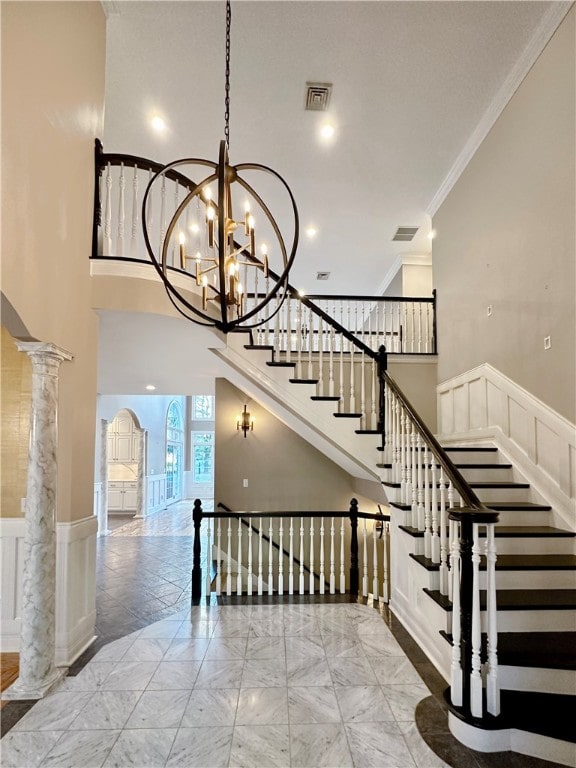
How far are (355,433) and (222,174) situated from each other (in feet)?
11.0

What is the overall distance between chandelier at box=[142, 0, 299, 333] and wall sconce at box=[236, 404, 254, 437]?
5.73 ft

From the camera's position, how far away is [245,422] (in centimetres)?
701

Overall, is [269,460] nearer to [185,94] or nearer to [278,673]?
[278,673]

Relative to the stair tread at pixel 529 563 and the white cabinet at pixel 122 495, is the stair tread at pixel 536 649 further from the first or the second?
the white cabinet at pixel 122 495

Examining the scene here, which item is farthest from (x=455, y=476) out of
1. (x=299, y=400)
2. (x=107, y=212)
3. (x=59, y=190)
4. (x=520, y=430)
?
(x=107, y=212)

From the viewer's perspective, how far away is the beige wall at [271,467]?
7.06m

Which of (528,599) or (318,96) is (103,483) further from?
(528,599)

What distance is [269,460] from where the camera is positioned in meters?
7.12

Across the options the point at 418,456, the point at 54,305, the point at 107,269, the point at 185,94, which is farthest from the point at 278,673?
the point at 185,94

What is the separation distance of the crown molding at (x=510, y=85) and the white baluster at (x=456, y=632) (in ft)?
13.7

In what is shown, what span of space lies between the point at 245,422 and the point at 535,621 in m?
4.90

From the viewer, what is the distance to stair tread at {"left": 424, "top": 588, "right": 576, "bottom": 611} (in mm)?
2691

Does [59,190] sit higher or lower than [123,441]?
higher

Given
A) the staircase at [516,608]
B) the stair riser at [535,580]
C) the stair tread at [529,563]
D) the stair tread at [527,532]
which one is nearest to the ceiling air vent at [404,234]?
the staircase at [516,608]
